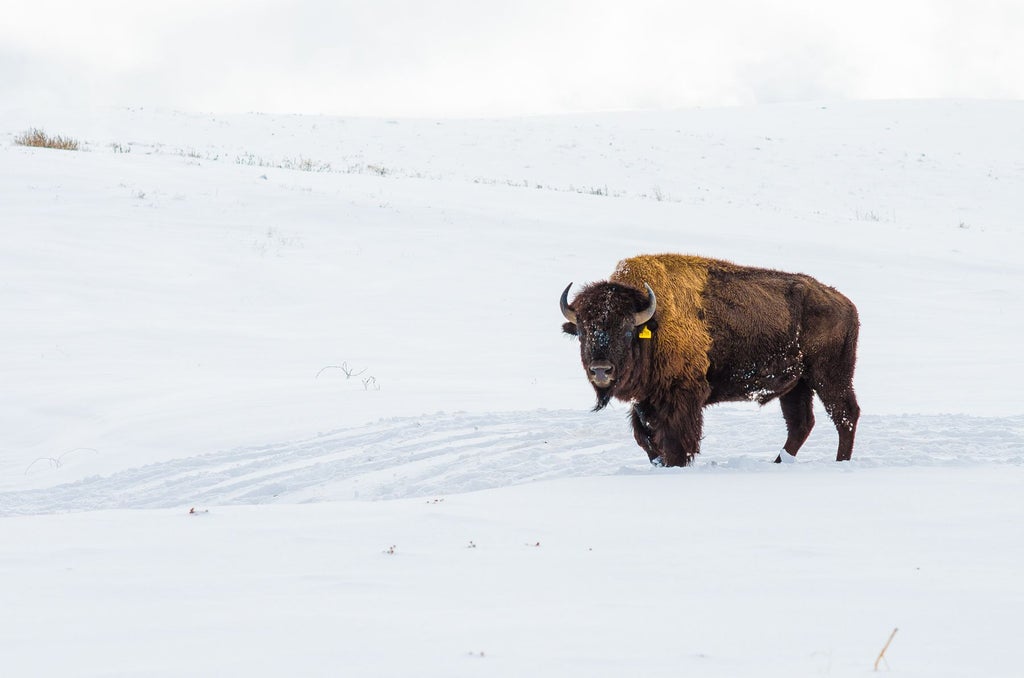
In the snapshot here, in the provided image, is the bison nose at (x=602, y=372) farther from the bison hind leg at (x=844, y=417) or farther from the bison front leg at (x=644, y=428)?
the bison hind leg at (x=844, y=417)

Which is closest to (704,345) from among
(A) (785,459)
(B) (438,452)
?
(A) (785,459)

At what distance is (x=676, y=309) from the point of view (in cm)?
757

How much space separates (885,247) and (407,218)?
32.8 feet

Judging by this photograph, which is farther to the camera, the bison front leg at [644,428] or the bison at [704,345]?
the bison front leg at [644,428]

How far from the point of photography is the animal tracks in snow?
704 cm

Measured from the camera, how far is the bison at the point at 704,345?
7.28m

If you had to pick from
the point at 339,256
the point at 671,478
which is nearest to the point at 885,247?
the point at 339,256

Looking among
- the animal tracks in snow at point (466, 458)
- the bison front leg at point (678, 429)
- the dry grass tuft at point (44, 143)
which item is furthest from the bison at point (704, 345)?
the dry grass tuft at point (44, 143)

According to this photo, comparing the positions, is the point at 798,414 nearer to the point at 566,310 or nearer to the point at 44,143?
the point at 566,310

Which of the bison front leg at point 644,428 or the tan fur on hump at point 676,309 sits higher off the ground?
the tan fur on hump at point 676,309

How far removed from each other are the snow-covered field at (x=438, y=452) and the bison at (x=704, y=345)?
0.44m

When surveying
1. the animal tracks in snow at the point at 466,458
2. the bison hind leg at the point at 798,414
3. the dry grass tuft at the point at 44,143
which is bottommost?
the animal tracks in snow at the point at 466,458

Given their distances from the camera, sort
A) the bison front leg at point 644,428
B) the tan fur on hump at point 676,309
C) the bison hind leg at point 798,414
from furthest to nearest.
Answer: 1. the bison hind leg at point 798,414
2. the bison front leg at point 644,428
3. the tan fur on hump at point 676,309

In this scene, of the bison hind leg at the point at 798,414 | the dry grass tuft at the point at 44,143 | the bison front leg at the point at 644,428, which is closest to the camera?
the bison front leg at the point at 644,428
